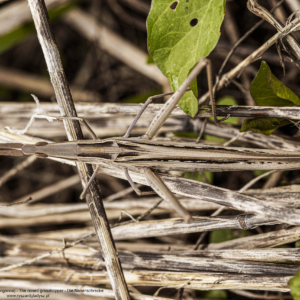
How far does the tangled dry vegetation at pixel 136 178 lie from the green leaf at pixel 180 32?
42cm

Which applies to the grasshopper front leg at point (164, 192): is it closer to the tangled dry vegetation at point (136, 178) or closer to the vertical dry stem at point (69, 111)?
the tangled dry vegetation at point (136, 178)

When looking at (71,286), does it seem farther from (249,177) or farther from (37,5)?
(37,5)

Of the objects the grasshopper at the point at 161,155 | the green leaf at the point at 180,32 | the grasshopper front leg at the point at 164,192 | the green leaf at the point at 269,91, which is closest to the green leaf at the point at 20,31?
the grasshopper at the point at 161,155

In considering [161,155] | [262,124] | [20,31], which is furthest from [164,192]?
[20,31]

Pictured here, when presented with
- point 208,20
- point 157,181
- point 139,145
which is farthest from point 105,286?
point 208,20

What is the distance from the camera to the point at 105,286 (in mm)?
1994

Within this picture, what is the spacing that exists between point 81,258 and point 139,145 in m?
1.07

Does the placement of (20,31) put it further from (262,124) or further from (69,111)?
(262,124)

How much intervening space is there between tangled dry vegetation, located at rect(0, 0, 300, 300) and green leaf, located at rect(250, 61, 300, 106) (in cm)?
5

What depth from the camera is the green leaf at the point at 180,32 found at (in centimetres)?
133

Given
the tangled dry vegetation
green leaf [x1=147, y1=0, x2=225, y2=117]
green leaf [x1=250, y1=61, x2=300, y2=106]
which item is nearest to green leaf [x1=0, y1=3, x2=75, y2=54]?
the tangled dry vegetation

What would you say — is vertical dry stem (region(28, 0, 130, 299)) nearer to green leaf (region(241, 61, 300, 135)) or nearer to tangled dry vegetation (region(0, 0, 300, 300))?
tangled dry vegetation (region(0, 0, 300, 300))

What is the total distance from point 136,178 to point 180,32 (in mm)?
943

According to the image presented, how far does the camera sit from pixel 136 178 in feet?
5.63
